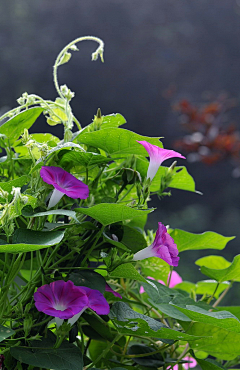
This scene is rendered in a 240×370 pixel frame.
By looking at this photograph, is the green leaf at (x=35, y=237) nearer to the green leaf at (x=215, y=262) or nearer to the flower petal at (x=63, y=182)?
the flower petal at (x=63, y=182)

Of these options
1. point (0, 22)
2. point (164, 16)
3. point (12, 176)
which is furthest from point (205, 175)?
point (12, 176)

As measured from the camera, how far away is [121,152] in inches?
13.7

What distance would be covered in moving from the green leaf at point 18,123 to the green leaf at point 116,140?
7cm

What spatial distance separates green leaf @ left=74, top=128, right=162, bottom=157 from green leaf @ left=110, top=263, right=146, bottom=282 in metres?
0.10

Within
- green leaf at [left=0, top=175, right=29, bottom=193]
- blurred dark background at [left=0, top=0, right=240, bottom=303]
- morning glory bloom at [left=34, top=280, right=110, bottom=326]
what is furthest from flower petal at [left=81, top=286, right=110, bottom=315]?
blurred dark background at [left=0, top=0, right=240, bottom=303]

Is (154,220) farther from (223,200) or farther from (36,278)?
(36,278)

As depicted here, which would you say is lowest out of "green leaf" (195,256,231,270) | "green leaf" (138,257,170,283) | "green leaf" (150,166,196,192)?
"green leaf" (195,256,231,270)

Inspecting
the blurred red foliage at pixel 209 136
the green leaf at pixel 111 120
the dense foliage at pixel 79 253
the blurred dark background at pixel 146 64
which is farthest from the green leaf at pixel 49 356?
the blurred dark background at pixel 146 64

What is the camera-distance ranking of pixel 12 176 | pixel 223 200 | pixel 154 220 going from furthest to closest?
pixel 223 200, pixel 154 220, pixel 12 176

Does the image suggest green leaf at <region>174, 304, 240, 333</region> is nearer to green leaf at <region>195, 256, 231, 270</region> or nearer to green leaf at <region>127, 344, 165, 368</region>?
green leaf at <region>127, 344, 165, 368</region>

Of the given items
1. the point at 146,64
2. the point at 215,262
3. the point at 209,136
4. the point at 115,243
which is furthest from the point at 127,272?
the point at 146,64

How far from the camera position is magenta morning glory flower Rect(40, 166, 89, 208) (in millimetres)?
288

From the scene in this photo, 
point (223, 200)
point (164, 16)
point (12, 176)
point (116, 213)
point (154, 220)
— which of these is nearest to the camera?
point (116, 213)

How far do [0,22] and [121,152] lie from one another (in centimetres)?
302
